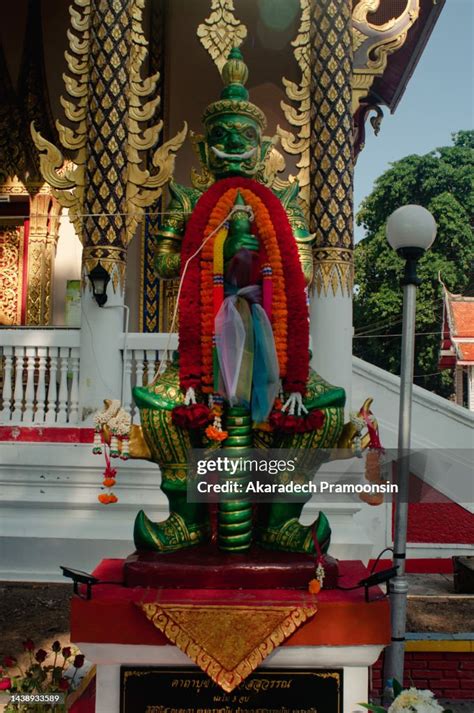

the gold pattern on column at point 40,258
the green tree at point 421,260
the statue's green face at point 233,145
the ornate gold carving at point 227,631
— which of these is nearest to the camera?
the ornate gold carving at point 227,631

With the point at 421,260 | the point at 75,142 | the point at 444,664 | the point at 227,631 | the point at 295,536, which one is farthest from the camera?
the point at 421,260

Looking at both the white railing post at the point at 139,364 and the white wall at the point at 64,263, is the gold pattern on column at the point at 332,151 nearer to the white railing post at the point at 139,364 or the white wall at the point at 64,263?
the white railing post at the point at 139,364

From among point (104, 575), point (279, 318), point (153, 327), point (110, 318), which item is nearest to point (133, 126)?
point (110, 318)

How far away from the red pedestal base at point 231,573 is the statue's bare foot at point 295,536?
7 centimetres

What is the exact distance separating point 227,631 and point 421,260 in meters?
24.1

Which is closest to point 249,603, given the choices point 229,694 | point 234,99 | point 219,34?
point 229,694

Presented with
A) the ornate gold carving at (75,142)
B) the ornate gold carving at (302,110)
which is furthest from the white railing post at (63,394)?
the ornate gold carving at (302,110)

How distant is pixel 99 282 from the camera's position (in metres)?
6.26

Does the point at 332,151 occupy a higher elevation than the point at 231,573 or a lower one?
higher

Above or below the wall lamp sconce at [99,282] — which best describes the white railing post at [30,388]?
below

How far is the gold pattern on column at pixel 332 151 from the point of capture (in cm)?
672

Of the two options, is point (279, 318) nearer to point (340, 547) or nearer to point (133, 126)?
point (340, 547)

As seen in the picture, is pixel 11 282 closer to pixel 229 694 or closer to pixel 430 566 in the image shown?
pixel 430 566

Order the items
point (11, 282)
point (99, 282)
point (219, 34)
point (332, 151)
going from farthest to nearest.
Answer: point (11, 282) < point (332, 151) < point (99, 282) < point (219, 34)
